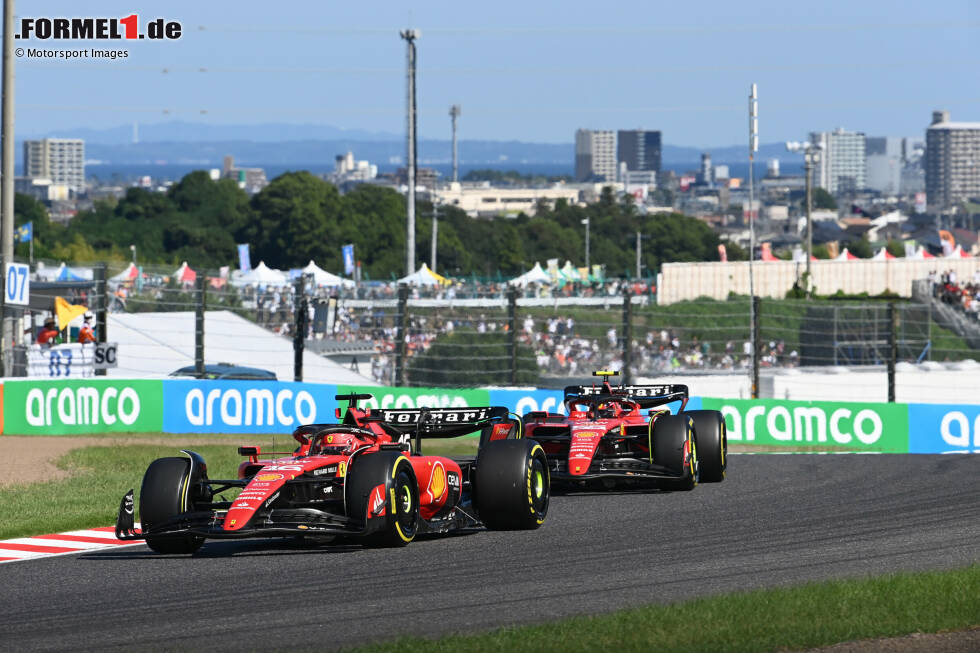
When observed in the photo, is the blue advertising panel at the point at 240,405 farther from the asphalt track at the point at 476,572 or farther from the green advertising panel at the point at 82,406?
the asphalt track at the point at 476,572

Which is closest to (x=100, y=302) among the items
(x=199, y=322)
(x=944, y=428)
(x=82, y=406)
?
(x=199, y=322)

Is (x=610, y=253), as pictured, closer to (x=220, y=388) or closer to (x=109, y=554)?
(x=220, y=388)

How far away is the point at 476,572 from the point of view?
10.8 metres

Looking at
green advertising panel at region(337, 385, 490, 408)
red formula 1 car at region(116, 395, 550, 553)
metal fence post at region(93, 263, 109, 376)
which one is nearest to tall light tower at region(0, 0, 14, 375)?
metal fence post at region(93, 263, 109, 376)

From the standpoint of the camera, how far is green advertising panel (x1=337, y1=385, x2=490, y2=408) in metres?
22.8

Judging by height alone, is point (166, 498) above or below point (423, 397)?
above

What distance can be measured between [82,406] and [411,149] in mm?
43381

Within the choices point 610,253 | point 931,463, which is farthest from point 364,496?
point 610,253

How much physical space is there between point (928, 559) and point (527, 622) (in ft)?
12.6

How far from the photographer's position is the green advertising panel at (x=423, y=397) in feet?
74.6

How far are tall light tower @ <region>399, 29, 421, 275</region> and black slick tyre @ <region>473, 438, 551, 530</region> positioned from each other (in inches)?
1897

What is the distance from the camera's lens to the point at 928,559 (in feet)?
37.1

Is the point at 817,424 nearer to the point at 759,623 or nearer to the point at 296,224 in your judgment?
the point at 759,623

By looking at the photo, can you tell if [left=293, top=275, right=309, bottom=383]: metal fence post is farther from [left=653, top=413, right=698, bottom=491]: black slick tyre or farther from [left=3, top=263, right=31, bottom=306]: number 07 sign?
[left=653, top=413, right=698, bottom=491]: black slick tyre
